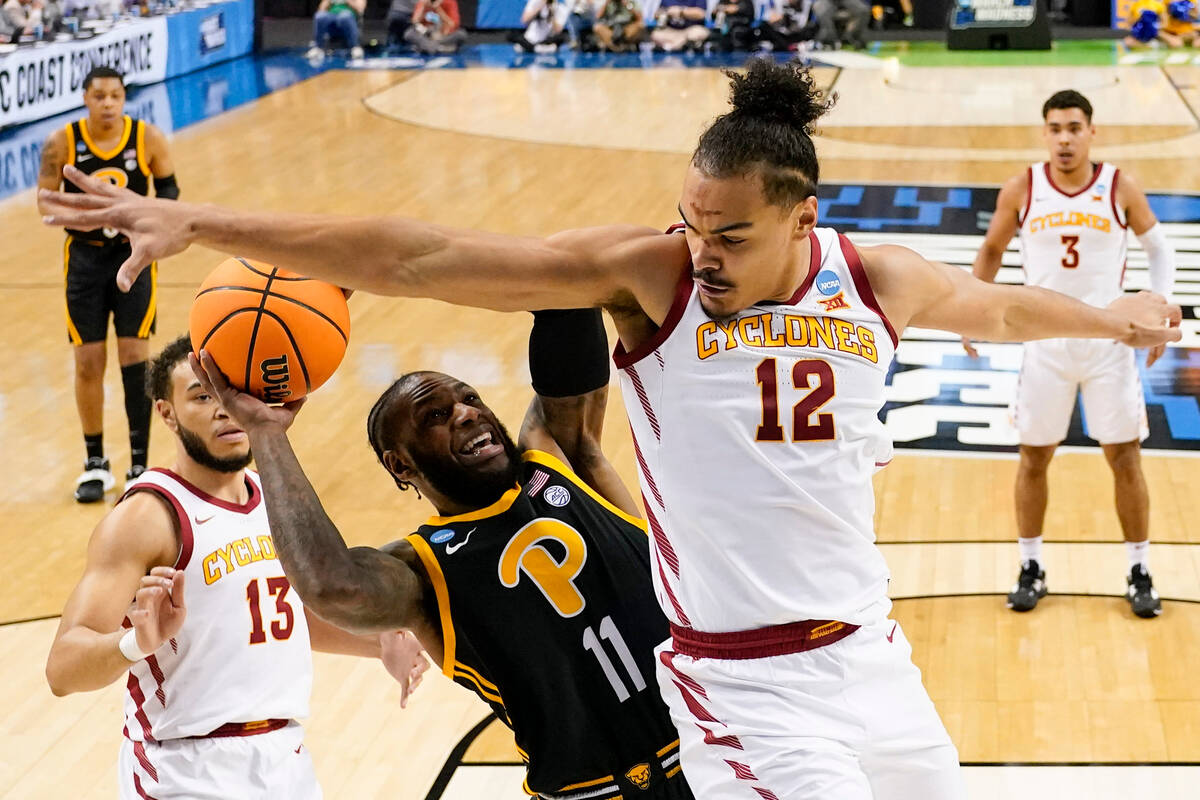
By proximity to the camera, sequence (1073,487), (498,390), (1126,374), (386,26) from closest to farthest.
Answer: (1126,374) < (1073,487) < (498,390) < (386,26)

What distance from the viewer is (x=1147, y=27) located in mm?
24047

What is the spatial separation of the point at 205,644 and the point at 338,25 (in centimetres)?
2261

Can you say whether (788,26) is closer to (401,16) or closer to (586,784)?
(401,16)

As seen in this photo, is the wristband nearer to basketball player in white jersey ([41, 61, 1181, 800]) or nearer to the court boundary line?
basketball player in white jersey ([41, 61, 1181, 800])

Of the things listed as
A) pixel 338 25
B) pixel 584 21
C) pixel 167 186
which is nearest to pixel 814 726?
pixel 167 186

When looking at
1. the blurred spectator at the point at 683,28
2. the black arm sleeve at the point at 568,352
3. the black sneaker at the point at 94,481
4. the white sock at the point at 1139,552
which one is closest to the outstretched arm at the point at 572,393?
the black arm sleeve at the point at 568,352

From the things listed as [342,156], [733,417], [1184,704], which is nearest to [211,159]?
[342,156]

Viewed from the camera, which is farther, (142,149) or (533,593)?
(142,149)

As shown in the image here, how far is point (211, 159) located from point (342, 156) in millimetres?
1420

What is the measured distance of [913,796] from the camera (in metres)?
3.03

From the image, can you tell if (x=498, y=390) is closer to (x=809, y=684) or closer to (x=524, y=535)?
(x=524, y=535)

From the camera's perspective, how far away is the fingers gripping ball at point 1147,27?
24047mm

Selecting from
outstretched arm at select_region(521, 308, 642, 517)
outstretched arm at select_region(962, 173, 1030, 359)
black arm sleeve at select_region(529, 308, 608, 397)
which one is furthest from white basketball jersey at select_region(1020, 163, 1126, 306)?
black arm sleeve at select_region(529, 308, 608, 397)

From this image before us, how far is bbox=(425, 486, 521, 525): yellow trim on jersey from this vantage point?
11.5ft
